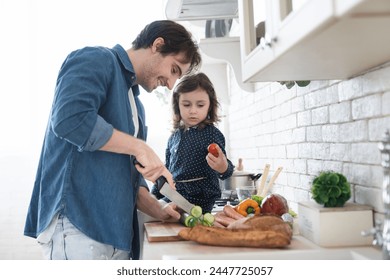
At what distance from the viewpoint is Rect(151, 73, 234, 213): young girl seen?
5.47 ft

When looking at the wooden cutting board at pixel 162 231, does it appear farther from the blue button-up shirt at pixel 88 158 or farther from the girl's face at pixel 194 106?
the girl's face at pixel 194 106

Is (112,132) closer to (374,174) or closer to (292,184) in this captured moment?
(374,174)

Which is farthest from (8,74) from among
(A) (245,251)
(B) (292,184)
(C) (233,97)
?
(A) (245,251)

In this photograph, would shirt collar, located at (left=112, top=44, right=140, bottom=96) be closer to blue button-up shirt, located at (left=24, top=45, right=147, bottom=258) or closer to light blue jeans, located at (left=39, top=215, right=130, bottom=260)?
blue button-up shirt, located at (left=24, top=45, right=147, bottom=258)

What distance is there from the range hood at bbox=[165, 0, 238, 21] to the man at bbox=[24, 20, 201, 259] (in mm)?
568

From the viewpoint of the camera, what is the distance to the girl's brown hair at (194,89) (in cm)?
180

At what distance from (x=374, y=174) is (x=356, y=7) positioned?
53 centimetres

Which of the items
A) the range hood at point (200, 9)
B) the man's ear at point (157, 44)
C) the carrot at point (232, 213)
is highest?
the range hood at point (200, 9)

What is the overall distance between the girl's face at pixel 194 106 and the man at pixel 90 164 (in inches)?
20.2

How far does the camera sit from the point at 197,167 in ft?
5.56

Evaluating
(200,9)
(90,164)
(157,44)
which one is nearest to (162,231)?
(90,164)

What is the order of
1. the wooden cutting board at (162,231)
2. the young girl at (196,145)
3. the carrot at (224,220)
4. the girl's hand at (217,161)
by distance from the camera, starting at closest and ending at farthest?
the wooden cutting board at (162,231), the carrot at (224,220), the girl's hand at (217,161), the young girl at (196,145)

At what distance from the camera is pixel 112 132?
3.55 feet

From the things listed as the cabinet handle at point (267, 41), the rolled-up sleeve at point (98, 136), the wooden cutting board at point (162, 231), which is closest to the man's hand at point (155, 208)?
the wooden cutting board at point (162, 231)
